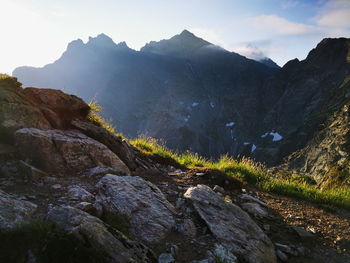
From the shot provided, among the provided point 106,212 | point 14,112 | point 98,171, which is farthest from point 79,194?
point 14,112

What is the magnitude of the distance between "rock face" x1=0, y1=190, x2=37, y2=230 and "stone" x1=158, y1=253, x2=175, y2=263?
2.08m

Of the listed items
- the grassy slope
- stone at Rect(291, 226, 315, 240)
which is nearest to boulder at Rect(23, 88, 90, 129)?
the grassy slope

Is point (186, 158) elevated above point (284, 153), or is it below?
above

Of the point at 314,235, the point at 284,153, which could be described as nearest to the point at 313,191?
the point at 314,235

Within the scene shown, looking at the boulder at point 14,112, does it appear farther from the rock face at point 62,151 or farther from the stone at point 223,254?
the stone at point 223,254

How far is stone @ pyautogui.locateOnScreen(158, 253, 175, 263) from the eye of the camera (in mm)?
4223

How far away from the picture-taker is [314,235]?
6633 millimetres

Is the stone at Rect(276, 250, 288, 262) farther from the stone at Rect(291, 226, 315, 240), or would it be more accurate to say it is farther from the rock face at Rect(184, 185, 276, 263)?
the stone at Rect(291, 226, 315, 240)

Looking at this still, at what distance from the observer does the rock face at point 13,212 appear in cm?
372

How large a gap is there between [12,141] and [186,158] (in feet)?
30.0

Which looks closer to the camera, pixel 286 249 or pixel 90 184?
pixel 286 249

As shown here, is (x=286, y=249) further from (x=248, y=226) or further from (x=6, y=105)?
(x=6, y=105)

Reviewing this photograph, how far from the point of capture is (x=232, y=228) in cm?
571

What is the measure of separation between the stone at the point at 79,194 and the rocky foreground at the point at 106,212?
0.02 meters
